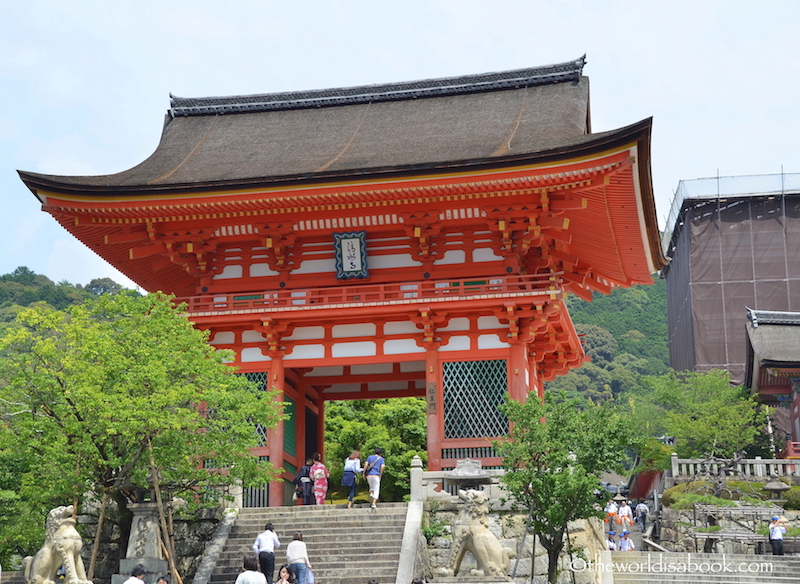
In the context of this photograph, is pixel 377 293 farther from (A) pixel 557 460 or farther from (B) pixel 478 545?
(B) pixel 478 545

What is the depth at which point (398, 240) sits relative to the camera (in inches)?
868

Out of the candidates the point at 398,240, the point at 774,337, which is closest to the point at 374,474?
the point at 398,240

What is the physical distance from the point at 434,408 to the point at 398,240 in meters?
4.06

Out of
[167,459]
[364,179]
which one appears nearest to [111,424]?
[167,459]

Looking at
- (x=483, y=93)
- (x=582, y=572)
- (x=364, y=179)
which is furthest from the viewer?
(x=483, y=93)

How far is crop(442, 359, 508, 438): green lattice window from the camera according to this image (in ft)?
66.8

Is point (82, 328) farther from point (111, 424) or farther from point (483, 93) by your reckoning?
point (483, 93)

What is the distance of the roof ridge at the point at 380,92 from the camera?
84.0ft

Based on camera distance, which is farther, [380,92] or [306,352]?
[380,92]

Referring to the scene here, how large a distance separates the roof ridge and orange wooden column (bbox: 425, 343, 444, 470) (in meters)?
8.45

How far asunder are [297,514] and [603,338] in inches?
2992

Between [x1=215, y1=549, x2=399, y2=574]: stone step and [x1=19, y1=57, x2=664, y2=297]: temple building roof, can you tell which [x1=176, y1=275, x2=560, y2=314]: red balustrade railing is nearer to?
[x1=19, y1=57, x2=664, y2=297]: temple building roof

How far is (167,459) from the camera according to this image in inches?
642

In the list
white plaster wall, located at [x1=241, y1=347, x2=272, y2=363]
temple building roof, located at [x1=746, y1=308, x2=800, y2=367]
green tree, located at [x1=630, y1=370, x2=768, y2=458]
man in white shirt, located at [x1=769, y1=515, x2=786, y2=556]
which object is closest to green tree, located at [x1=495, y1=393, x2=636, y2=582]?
man in white shirt, located at [x1=769, y1=515, x2=786, y2=556]
